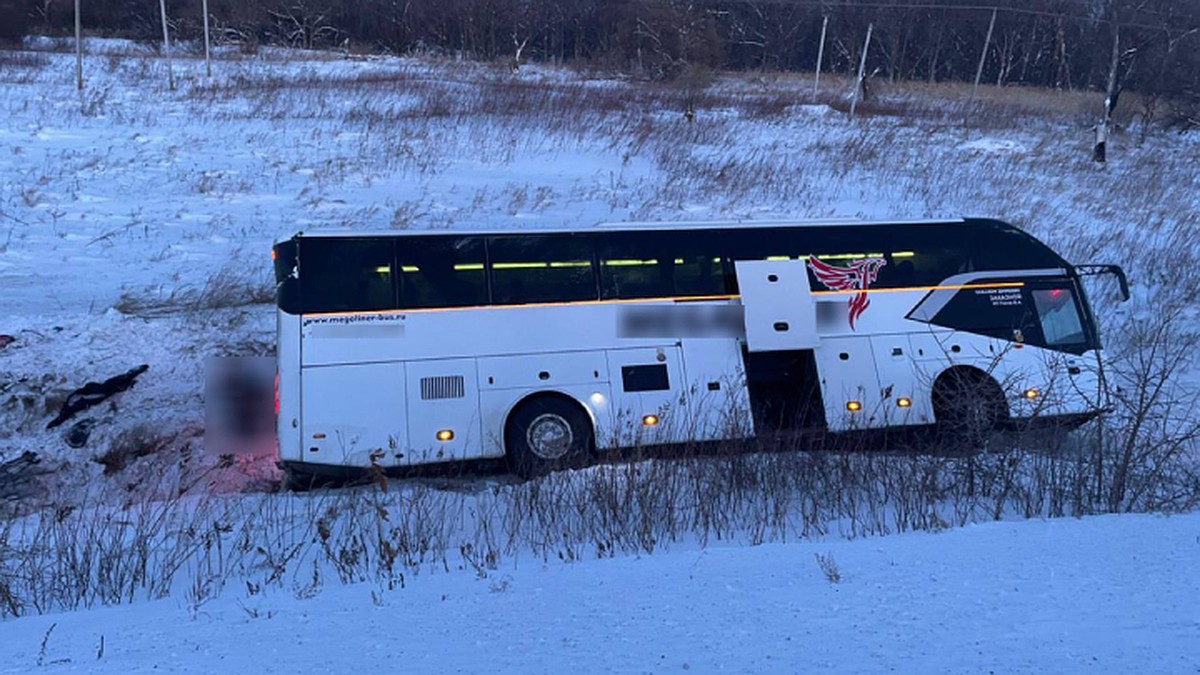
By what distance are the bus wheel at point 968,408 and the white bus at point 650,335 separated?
44 millimetres

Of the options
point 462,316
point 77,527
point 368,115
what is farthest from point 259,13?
point 77,527

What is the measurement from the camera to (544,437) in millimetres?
9211

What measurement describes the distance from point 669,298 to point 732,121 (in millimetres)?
16952

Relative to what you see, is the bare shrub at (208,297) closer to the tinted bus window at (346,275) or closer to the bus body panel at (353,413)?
the tinted bus window at (346,275)

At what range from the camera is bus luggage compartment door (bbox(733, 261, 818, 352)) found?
9617mm

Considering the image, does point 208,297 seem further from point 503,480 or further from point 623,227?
point 623,227

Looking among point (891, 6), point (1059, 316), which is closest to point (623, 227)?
point (1059, 316)

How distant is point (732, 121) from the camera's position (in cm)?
2512

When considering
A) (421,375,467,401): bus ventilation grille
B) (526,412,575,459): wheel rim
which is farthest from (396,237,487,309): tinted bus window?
(526,412,575,459): wheel rim

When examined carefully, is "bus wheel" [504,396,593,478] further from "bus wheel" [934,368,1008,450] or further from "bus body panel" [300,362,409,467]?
"bus wheel" [934,368,1008,450]

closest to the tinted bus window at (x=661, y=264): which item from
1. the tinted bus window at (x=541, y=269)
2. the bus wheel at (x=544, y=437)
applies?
the tinted bus window at (x=541, y=269)

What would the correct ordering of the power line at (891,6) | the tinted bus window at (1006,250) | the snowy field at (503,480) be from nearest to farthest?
the snowy field at (503,480), the tinted bus window at (1006,250), the power line at (891,6)

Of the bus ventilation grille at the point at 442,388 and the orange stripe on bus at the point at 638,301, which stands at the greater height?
the orange stripe on bus at the point at 638,301

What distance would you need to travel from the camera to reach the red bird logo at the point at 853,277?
9906mm
